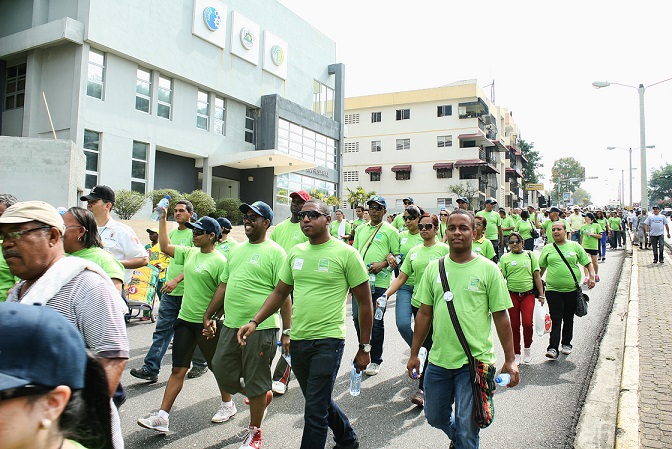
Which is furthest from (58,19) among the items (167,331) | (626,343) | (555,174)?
(555,174)

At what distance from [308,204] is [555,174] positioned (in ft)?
367

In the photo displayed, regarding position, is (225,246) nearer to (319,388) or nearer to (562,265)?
(319,388)

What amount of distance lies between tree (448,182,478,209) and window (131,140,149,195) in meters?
27.3

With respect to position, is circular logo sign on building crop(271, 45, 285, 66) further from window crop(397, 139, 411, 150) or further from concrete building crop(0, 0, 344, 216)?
window crop(397, 139, 411, 150)

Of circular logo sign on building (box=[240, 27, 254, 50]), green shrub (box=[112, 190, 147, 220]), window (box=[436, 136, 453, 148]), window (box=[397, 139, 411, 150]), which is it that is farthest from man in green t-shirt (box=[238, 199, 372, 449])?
window (box=[397, 139, 411, 150])

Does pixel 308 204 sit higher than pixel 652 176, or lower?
lower

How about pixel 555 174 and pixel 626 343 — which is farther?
pixel 555 174

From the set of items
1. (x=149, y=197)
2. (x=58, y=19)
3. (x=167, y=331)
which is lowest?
(x=167, y=331)

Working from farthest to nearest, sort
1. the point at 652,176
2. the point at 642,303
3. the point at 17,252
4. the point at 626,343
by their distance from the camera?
the point at 652,176
the point at 642,303
the point at 626,343
the point at 17,252

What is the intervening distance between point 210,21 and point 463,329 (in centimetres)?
2655

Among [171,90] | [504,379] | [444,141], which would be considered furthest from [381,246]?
[444,141]

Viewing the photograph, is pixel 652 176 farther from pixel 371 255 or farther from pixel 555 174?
pixel 371 255

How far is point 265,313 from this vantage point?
12.6ft

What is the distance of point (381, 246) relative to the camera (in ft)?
20.8
